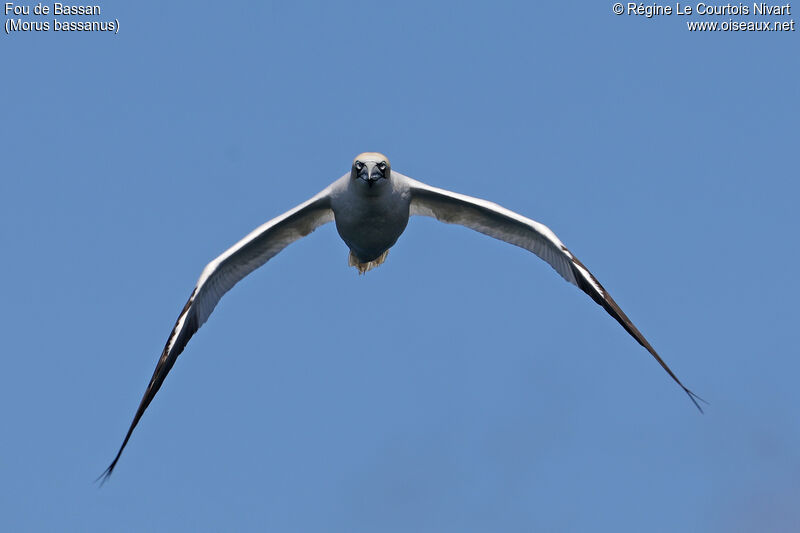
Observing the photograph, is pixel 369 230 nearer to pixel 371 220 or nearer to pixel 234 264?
pixel 371 220

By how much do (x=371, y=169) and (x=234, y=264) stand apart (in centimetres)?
372

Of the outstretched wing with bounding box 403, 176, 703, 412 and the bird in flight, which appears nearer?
the bird in flight

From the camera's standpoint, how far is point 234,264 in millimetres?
22984

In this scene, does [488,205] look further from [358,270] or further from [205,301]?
[205,301]

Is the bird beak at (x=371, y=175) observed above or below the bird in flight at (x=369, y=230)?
above

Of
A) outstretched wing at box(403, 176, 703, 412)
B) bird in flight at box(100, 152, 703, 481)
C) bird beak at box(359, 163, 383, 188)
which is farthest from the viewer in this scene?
outstretched wing at box(403, 176, 703, 412)

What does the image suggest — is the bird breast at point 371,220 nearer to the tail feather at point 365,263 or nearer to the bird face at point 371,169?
the bird face at point 371,169

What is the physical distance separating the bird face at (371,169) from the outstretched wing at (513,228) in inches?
54.9

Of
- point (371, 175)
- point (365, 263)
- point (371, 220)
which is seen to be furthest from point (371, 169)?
point (365, 263)

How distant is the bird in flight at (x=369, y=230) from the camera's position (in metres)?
21.8

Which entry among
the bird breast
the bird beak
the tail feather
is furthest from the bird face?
the tail feather

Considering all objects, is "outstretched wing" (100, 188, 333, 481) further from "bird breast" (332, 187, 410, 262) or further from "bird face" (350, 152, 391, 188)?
"bird face" (350, 152, 391, 188)

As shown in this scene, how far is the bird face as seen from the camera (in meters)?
21.2

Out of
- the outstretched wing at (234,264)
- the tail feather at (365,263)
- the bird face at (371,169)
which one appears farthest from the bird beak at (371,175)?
the tail feather at (365,263)
